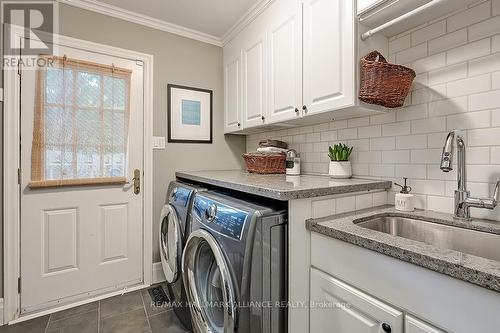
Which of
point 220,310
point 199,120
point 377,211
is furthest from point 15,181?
point 377,211

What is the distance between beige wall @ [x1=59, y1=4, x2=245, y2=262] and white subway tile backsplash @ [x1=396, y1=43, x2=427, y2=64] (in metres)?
1.64

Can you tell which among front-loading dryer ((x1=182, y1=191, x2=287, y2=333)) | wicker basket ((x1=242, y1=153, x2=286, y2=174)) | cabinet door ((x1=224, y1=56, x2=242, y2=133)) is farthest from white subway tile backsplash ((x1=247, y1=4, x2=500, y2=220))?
cabinet door ((x1=224, y1=56, x2=242, y2=133))

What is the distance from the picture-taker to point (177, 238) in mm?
1534

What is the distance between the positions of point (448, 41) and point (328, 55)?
1.84 feet

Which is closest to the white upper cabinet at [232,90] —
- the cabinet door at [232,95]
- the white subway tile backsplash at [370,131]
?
the cabinet door at [232,95]

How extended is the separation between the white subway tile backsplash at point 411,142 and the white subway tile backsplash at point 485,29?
483 millimetres

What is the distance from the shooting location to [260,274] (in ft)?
3.21

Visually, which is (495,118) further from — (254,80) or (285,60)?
(254,80)

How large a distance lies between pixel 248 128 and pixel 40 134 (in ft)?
5.09

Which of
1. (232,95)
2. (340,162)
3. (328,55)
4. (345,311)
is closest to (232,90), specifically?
(232,95)

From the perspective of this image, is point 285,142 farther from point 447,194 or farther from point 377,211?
point 447,194

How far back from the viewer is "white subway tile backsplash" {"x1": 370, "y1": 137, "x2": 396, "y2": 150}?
4.78 ft

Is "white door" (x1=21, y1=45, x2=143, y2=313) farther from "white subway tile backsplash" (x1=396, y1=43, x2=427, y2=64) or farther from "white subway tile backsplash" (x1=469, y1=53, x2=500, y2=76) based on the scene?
"white subway tile backsplash" (x1=469, y1=53, x2=500, y2=76)

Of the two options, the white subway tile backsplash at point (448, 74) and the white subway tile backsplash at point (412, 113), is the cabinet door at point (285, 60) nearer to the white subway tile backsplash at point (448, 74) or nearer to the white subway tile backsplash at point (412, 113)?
the white subway tile backsplash at point (412, 113)
